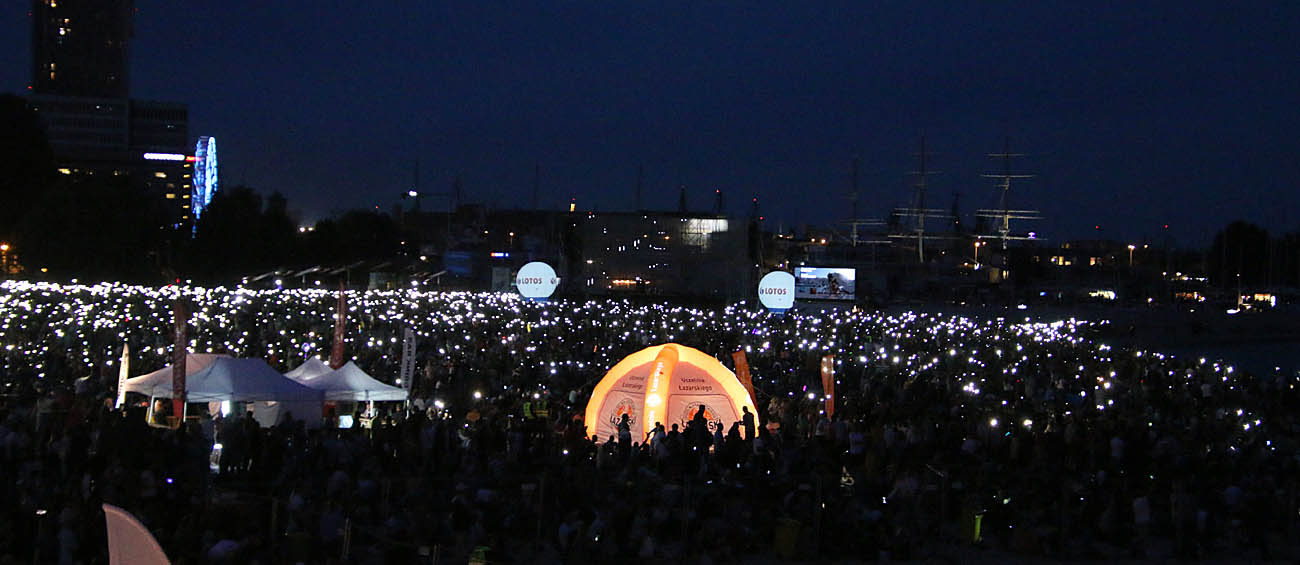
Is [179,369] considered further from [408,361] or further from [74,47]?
[74,47]

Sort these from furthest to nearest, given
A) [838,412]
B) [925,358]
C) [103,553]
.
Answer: [925,358]
[838,412]
[103,553]

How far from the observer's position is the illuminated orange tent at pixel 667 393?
1590cm

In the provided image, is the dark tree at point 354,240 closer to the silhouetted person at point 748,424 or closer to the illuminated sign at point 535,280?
the illuminated sign at point 535,280

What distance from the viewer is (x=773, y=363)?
25188 mm

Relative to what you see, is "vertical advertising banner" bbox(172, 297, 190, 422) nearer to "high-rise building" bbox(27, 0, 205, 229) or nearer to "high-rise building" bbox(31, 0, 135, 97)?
"high-rise building" bbox(27, 0, 205, 229)

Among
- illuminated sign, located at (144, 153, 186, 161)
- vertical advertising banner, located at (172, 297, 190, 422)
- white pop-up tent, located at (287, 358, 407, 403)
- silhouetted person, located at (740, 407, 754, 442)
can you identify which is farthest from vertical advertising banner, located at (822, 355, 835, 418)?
illuminated sign, located at (144, 153, 186, 161)

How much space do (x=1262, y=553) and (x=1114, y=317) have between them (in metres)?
50.3

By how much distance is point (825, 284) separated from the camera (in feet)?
165

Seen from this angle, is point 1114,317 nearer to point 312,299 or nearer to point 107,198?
point 312,299

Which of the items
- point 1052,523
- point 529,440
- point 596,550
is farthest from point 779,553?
point 529,440

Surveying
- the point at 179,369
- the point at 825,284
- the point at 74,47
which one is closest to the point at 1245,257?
the point at 825,284

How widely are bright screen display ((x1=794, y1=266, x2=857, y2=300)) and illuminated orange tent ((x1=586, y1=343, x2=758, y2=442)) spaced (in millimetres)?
33950

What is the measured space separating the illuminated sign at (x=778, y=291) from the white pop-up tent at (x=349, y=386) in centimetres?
2493

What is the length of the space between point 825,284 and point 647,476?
128ft
